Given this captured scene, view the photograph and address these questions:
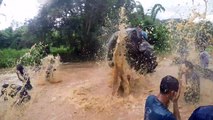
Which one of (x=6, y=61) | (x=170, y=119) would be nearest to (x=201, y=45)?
(x=170, y=119)

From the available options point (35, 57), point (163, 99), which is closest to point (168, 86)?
point (163, 99)

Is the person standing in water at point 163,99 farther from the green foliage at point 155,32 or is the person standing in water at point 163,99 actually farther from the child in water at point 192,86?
the green foliage at point 155,32

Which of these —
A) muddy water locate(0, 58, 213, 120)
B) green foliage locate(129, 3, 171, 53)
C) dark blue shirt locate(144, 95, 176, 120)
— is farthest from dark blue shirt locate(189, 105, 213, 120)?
green foliage locate(129, 3, 171, 53)

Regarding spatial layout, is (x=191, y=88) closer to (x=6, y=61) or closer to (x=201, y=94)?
(x=201, y=94)

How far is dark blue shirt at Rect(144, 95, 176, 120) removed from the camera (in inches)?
145

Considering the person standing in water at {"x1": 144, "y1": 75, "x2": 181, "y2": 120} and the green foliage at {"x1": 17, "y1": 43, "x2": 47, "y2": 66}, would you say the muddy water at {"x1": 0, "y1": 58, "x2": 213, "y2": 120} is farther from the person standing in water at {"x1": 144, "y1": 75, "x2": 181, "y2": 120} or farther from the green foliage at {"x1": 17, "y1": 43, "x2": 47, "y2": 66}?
the green foliage at {"x1": 17, "y1": 43, "x2": 47, "y2": 66}

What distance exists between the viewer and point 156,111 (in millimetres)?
3754

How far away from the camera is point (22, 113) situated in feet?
31.4

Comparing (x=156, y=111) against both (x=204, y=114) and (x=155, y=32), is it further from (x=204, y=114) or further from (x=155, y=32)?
(x=155, y=32)

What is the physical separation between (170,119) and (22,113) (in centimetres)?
648

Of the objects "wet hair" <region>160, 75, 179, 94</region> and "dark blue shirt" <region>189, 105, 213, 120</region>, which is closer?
"dark blue shirt" <region>189, 105, 213, 120</region>

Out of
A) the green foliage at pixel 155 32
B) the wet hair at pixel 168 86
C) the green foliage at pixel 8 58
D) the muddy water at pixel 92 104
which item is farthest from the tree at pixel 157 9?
the wet hair at pixel 168 86

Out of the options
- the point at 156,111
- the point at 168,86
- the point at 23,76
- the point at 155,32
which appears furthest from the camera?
the point at 155,32

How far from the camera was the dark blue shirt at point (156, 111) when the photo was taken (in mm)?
3686
